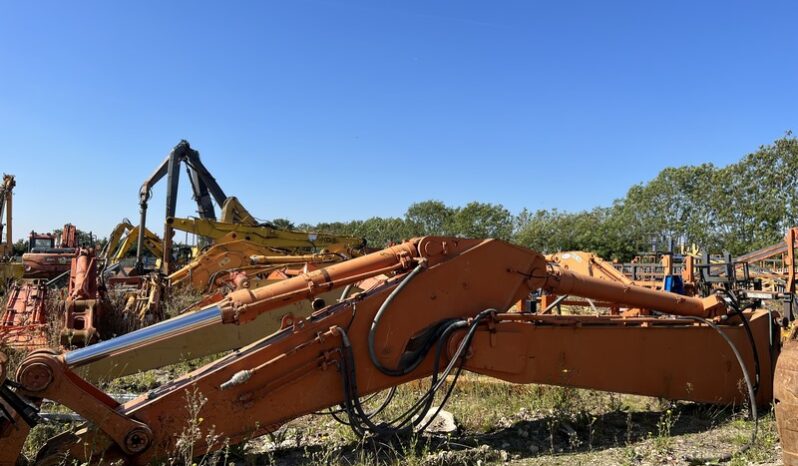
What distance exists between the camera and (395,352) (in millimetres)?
4051

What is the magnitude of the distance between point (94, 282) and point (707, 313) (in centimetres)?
808

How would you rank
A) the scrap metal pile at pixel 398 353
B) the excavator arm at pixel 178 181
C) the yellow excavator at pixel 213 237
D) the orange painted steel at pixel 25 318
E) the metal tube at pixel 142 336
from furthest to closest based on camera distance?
1. the excavator arm at pixel 178 181
2. the yellow excavator at pixel 213 237
3. the orange painted steel at pixel 25 318
4. the metal tube at pixel 142 336
5. the scrap metal pile at pixel 398 353

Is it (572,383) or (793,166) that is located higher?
(793,166)

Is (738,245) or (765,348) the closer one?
(765,348)

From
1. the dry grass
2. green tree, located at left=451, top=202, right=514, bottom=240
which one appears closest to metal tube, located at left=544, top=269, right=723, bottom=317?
the dry grass

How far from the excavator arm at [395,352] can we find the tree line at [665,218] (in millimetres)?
27979

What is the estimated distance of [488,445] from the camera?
4.47 metres

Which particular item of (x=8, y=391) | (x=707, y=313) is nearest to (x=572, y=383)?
(x=707, y=313)

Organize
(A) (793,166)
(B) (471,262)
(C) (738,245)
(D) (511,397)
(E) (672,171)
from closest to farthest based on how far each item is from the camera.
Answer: (B) (471,262) → (D) (511,397) → (A) (793,166) → (C) (738,245) → (E) (672,171)

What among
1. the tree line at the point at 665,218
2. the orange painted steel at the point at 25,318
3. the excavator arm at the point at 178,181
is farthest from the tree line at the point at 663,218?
the orange painted steel at the point at 25,318

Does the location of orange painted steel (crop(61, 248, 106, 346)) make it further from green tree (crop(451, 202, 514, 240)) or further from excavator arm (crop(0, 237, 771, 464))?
green tree (crop(451, 202, 514, 240))

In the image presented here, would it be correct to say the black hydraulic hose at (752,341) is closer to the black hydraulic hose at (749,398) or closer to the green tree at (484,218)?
Answer: the black hydraulic hose at (749,398)

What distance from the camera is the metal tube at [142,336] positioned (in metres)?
3.57

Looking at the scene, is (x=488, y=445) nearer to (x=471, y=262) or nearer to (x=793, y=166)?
(x=471, y=262)
